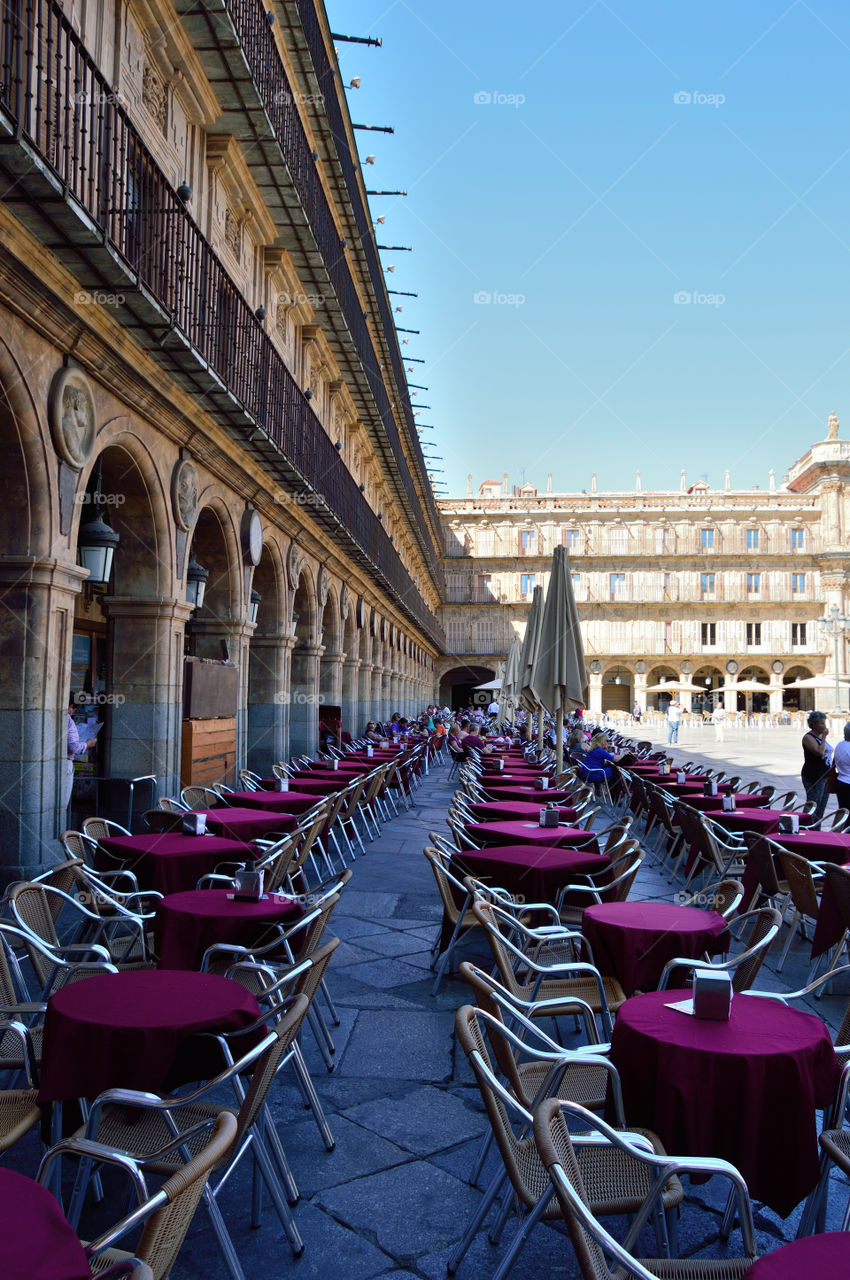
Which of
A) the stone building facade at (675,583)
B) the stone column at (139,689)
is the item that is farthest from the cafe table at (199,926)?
the stone building facade at (675,583)

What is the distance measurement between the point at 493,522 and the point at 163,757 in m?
48.3

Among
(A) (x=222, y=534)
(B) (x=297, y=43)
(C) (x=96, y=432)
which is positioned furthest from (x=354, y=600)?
(C) (x=96, y=432)

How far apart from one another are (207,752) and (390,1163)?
23.3 ft

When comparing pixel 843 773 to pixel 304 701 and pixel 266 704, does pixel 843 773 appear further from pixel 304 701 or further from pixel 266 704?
pixel 304 701

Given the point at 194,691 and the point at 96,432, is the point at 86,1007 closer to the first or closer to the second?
the point at 96,432

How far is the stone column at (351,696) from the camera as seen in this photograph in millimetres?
20375

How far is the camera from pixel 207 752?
9883 millimetres

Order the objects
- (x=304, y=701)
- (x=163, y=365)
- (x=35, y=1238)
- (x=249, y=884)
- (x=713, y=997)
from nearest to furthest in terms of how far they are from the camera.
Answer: (x=35, y=1238) < (x=713, y=997) < (x=249, y=884) < (x=163, y=365) < (x=304, y=701)

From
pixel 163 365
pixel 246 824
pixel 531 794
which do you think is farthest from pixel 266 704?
pixel 246 824

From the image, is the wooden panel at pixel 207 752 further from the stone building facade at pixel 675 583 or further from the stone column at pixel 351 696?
the stone building facade at pixel 675 583

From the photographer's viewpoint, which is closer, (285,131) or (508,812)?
(508,812)

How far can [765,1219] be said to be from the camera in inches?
113

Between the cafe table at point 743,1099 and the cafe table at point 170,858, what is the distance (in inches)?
126

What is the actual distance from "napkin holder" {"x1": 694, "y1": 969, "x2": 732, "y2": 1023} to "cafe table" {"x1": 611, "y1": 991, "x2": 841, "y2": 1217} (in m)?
0.10
